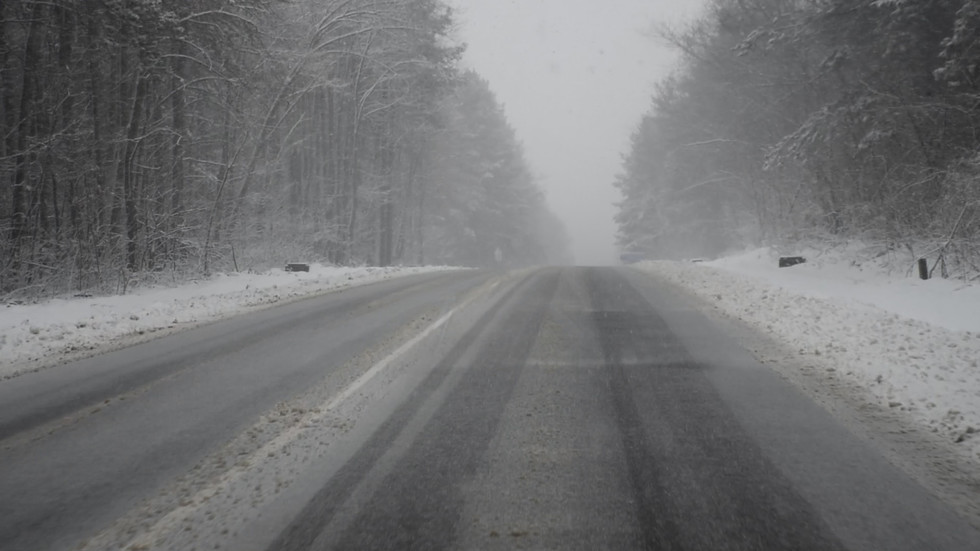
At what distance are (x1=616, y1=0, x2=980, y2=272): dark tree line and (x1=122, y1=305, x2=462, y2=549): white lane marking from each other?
977cm

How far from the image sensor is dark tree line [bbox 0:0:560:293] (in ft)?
31.3

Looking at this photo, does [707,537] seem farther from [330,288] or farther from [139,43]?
[139,43]

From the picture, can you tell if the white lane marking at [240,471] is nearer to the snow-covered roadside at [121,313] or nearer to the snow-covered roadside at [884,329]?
the snow-covered roadside at [121,313]

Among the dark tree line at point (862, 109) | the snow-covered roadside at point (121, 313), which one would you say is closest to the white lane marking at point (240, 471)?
the snow-covered roadside at point (121, 313)

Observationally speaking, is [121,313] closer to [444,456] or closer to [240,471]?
[240,471]

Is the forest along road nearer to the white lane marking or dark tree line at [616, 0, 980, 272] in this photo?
the white lane marking

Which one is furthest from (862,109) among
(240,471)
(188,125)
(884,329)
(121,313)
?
(188,125)

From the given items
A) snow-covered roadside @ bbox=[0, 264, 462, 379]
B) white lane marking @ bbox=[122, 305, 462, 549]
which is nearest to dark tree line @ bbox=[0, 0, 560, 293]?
snow-covered roadside @ bbox=[0, 264, 462, 379]

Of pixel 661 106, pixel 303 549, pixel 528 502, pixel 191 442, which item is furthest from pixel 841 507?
pixel 661 106

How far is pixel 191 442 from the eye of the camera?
129 inches

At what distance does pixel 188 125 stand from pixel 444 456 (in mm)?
14528

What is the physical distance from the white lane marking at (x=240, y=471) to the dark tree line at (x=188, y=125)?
803 cm

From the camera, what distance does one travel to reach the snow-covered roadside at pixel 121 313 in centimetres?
595

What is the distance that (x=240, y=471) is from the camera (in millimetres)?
2871
